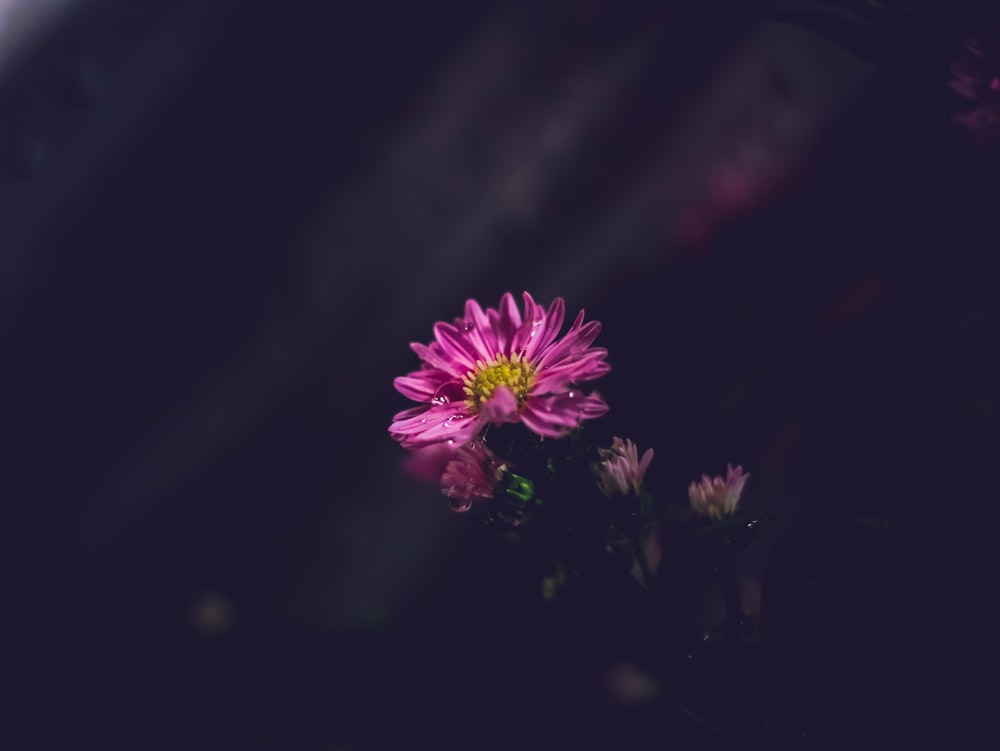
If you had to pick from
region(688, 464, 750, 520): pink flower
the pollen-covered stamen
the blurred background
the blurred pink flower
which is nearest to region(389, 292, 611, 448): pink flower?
the pollen-covered stamen

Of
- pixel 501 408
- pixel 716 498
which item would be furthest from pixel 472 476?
pixel 716 498

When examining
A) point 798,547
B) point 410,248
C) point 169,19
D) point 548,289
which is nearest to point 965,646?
point 798,547

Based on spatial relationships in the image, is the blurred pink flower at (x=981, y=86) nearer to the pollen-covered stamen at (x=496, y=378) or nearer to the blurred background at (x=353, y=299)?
the pollen-covered stamen at (x=496, y=378)

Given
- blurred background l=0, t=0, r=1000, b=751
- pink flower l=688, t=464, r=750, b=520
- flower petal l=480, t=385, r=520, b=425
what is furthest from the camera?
blurred background l=0, t=0, r=1000, b=751

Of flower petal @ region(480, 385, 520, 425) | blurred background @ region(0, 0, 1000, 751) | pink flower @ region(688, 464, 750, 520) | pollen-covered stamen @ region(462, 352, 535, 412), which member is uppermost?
blurred background @ region(0, 0, 1000, 751)

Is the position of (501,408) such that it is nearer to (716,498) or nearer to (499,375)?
(499,375)

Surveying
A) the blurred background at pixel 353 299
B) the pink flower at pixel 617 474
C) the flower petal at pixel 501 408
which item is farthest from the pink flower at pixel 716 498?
the blurred background at pixel 353 299

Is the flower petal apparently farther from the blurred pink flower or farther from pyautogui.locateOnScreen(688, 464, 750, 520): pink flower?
the blurred pink flower

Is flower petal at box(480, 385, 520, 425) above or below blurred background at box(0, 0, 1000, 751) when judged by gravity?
below
